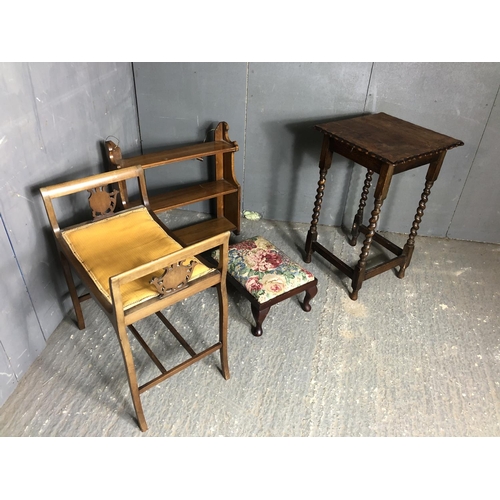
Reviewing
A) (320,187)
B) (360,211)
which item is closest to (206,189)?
(320,187)

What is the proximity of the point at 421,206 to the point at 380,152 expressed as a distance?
21.6 inches

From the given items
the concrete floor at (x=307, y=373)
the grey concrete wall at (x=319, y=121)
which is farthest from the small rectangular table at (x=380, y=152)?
→ the grey concrete wall at (x=319, y=121)

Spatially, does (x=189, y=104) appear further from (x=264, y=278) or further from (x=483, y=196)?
(x=483, y=196)

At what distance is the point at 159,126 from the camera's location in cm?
273

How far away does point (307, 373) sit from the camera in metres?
1.92

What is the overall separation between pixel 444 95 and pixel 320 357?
5.28 feet

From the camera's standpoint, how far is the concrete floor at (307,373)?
170 centimetres

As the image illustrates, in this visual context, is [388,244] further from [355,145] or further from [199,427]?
[199,427]

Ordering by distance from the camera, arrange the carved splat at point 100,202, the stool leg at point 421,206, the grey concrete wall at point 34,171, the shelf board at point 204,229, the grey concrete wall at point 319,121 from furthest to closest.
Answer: the shelf board at point 204,229 < the grey concrete wall at point 319,121 < the stool leg at point 421,206 < the carved splat at point 100,202 < the grey concrete wall at point 34,171

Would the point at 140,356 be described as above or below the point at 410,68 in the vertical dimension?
below

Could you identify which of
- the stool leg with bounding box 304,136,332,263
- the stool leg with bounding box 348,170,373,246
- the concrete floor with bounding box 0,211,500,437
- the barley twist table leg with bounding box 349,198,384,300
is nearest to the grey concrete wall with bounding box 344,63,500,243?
the stool leg with bounding box 348,170,373,246

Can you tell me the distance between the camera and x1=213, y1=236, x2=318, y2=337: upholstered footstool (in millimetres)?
1995

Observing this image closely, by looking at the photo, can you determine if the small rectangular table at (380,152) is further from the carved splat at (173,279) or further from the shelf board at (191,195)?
the carved splat at (173,279)
